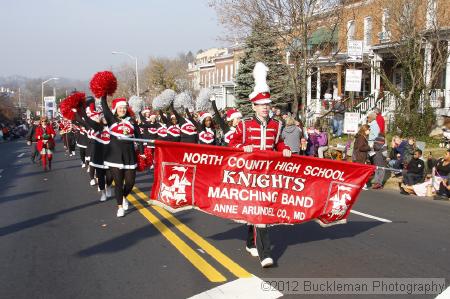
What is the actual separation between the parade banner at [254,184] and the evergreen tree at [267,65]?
53.3 ft

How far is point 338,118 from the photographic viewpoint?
27.0 m

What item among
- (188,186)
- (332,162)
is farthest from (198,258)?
(332,162)

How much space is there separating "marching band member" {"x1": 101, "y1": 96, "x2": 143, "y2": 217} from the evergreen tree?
44.3ft

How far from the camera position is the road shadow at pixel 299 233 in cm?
776

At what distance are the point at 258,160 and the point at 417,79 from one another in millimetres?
18187

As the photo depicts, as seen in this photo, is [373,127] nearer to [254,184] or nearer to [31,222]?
[31,222]

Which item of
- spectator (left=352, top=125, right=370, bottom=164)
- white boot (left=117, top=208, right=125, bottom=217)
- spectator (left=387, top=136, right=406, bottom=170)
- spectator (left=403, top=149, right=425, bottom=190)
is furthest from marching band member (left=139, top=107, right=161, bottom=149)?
white boot (left=117, top=208, right=125, bottom=217)

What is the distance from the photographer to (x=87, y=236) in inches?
323

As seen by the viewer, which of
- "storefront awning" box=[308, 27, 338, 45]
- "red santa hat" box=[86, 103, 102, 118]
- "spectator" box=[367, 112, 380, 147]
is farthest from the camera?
"storefront awning" box=[308, 27, 338, 45]

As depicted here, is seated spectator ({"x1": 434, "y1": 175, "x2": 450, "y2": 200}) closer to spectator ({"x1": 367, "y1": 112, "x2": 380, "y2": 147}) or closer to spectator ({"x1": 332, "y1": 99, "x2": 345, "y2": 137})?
spectator ({"x1": 367, "y1": 112, "x2": 380, "y2": 147})

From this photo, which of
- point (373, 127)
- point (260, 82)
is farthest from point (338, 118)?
point (260, 82)

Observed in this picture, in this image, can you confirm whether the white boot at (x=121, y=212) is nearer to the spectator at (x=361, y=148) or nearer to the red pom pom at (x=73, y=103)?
the red pom pom at (x=73, y=103)

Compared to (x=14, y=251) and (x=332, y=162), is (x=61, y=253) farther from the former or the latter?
(x=332, y=162)

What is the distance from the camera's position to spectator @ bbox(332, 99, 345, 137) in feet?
87.4
